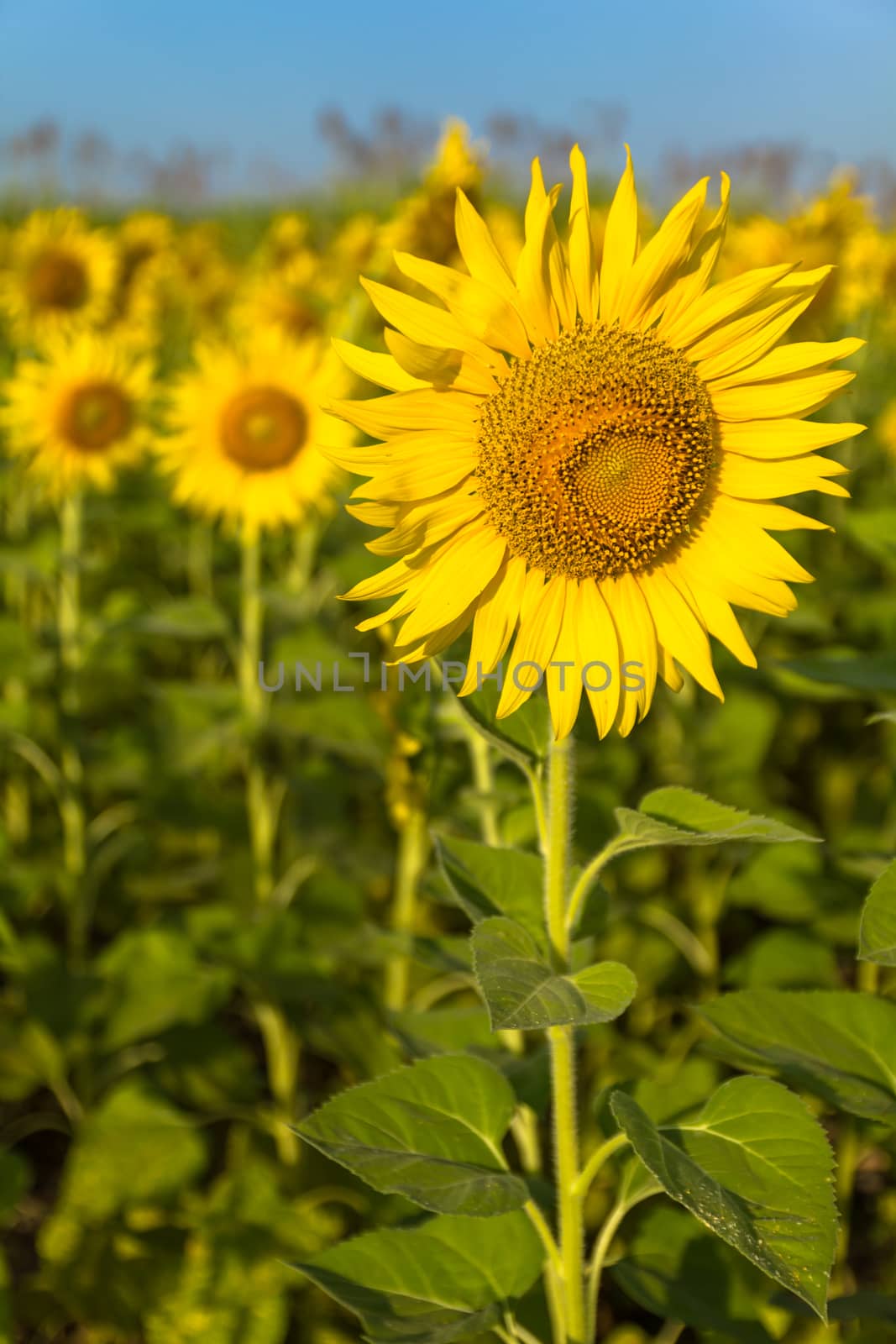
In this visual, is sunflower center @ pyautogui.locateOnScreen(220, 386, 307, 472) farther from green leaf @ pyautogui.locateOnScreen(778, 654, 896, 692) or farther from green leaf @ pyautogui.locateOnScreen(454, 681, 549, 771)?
green leaf @ pyautogui.locateOnScreen(454, 681, 549, 771)

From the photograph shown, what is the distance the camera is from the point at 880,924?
4.79 ft

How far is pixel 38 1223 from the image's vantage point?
322 cm

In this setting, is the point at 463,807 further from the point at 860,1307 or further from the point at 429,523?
the point at 860,1307

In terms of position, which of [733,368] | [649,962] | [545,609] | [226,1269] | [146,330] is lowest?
[226,1269]

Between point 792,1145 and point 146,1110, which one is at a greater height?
point 792,1145

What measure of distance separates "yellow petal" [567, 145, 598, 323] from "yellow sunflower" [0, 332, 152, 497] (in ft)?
10.6

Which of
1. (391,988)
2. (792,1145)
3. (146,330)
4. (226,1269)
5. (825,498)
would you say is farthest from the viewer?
(146,330)

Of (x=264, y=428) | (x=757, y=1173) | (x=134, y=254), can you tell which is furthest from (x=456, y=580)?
(x=134, y=254)

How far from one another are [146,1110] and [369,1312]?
5.40 ft

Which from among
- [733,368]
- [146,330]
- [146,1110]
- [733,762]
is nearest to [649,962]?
[733,762]

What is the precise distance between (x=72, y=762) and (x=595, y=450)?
2666mm

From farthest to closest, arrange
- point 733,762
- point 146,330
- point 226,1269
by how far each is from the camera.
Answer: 1. point 146,330
2. point 733,762
3. point 226,1269

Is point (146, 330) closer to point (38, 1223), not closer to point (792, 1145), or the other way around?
point (38, 1223)

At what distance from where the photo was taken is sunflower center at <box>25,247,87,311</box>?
5.83 metres
